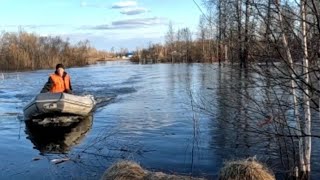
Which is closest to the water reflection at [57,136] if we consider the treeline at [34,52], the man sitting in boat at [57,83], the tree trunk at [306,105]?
the man sitting in boat at [57,83]

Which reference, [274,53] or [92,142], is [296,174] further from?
[92,142]

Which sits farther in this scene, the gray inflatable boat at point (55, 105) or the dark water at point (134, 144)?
the gray inflatable boat at point (55, 105)

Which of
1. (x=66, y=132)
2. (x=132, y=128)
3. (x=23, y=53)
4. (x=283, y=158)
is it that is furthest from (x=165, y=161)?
(x=23, y=53)

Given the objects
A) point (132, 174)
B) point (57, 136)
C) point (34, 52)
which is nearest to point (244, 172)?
point (132, 174)

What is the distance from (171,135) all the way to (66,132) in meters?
3.49

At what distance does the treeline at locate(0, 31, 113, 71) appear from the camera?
216ft

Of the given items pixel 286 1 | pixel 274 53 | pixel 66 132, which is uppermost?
pixel 286 1

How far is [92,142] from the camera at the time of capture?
1323 cm

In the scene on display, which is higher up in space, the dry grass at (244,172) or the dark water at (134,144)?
the dry grass at (244,172)

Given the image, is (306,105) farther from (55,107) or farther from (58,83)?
(58,83)

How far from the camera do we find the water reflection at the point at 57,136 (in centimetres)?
1290

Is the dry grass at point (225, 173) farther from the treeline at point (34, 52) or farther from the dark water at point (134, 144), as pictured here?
the treeline at point (34, 52)

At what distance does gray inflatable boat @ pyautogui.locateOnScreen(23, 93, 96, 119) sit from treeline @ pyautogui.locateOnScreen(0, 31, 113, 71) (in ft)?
164

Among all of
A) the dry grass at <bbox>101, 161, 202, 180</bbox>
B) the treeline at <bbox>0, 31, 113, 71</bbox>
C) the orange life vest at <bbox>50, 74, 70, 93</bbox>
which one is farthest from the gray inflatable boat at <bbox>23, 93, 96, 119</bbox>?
the treeline at <bbox>0, 31, 113, 71</bbox>
